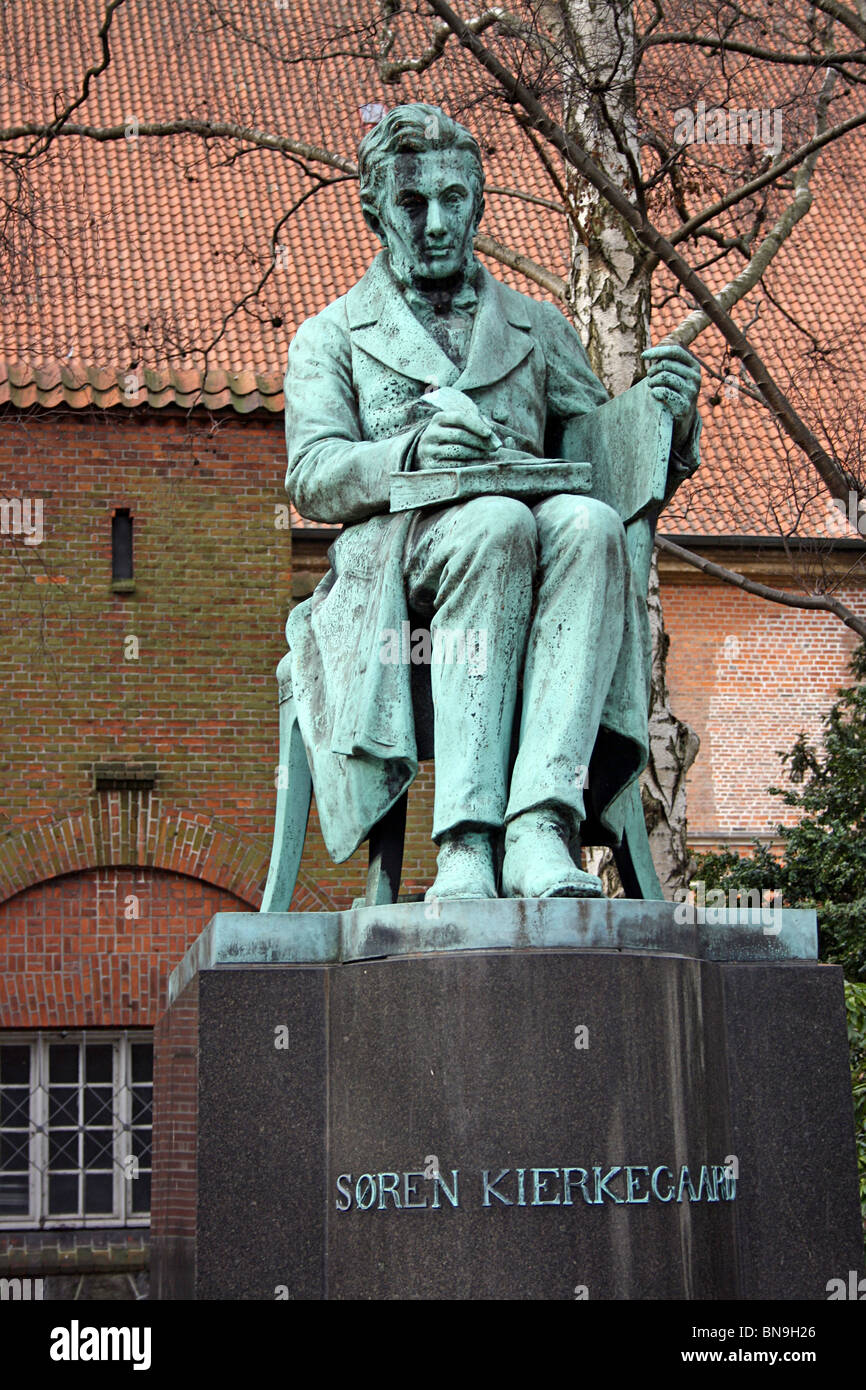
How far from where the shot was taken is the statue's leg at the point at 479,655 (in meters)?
4.02

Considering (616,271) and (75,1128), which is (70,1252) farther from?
(616,271)

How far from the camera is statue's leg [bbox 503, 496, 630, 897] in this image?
393 centimetres

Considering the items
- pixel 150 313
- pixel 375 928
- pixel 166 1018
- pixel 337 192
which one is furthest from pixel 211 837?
pixel 337 192

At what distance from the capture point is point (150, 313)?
18.2 metres

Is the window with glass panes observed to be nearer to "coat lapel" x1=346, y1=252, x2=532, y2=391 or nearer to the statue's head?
"coat lapel" x1=346, y1=252, x2=532, y2=391

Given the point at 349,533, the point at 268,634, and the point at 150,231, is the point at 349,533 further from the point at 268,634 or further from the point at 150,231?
the point at 150,231

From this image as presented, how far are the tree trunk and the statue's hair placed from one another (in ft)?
15.0

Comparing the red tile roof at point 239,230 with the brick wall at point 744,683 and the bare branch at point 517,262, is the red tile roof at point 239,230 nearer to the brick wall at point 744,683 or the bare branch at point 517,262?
the brick wall at point 744,683

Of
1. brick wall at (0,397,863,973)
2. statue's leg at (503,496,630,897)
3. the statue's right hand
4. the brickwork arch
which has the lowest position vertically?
statue's leg at (503,496,630,897)

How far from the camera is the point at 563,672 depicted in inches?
160

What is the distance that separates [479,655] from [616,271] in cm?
614

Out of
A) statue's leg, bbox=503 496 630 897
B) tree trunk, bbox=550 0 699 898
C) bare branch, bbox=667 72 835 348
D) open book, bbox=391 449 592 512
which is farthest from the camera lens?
bare branch, bbox=667 72 835 348

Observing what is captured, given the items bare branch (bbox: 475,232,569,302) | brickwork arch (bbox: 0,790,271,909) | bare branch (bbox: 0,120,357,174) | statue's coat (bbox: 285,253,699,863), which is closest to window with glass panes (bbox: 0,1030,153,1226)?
brickwork arch (bbox: 0,790,271,909)

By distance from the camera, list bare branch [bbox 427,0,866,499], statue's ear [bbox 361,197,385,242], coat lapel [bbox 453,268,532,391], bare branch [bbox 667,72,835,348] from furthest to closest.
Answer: bare branch [bbox 667,72,835,348] → bare branch [bbox 427,0,866,499] → statue's ear [bbox 361,197,385,242] → coat lapel [bbox 453,268,532,391]
